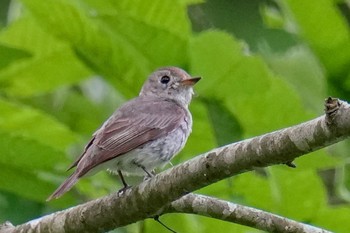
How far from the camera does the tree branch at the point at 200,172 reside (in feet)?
12.6

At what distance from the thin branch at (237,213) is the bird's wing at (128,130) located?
754mm

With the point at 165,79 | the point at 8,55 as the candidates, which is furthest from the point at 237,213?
the point at 165,79

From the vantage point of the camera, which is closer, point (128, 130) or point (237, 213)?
point (237, 213)

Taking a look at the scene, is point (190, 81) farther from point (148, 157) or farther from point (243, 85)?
point (243, 85)

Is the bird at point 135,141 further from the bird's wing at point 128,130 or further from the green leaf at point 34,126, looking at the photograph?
the green leaf at point 34,126

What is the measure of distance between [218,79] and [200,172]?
976mm

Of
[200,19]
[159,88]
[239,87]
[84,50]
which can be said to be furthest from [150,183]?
[159,88]

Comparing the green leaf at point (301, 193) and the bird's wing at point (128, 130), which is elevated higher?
the bird's wing at point (128, 130)

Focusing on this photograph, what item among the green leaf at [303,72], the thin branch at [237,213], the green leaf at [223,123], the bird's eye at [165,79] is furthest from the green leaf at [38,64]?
the thin branch at [237,213]

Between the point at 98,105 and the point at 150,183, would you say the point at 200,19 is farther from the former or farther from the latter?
the point at 150,183

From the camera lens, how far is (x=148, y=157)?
563 centimetres

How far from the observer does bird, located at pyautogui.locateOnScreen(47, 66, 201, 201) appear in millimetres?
5379

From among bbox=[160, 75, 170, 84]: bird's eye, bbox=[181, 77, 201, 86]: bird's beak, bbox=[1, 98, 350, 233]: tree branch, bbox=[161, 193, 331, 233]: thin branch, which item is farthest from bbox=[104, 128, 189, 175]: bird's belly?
bbox=[160, 75, 170, 84]: bird's eye

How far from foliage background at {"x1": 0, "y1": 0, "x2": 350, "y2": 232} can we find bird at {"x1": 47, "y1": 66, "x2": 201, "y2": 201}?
10cm
